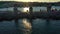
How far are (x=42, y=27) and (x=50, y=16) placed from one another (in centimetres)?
174

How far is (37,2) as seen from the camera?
14.6ft

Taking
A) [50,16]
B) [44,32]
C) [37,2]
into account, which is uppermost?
[37,2]

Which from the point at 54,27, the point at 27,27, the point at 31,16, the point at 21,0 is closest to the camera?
the point at 21,0

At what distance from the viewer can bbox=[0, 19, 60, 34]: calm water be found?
6096 millimetres

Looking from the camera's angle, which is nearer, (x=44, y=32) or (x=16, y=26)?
(x=44, y=32)

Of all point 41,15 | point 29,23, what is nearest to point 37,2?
point 41,15

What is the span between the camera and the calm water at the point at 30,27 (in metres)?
6.10

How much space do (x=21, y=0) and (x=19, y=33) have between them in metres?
1.96

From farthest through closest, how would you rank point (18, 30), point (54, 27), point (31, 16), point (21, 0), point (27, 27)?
point (54, 27) → point (18, 30) → point (27, 27) → point (31, 16) → point (21, 0)

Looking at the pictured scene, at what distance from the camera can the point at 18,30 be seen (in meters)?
6.40

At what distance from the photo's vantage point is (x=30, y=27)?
588cm

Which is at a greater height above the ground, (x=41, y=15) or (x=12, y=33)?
(x=41, y=15)

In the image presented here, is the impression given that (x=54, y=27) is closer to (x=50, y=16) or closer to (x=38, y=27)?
(x=38, y=27)

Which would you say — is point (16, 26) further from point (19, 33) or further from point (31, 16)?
point (31, 16)
